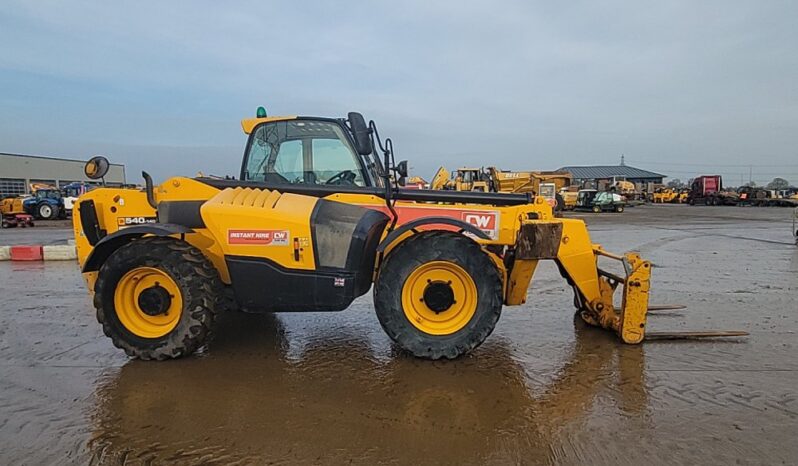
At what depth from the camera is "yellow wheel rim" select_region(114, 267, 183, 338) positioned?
4.07 m

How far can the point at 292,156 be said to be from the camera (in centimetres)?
472

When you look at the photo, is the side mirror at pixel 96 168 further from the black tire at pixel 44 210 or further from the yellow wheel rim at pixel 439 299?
the black tire at pixel 44 210

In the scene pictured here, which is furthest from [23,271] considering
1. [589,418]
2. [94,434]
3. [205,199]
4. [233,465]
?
[589,418]

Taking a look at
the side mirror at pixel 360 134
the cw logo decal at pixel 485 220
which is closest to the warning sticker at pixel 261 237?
the side mirror at pixel 360 134

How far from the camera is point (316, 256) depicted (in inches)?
158

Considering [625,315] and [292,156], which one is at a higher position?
[292,156]

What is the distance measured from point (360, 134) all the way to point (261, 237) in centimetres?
121

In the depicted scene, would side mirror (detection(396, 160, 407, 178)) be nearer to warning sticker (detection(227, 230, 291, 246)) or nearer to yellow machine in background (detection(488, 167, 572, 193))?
warning sticker (detection(227, 230, 291, 246))

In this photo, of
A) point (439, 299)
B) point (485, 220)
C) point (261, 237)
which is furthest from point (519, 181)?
point (261, 237)

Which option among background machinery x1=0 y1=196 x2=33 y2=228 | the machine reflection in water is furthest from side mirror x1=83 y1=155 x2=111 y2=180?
background machinery x1=0 y1=196 x2=33 y2=228

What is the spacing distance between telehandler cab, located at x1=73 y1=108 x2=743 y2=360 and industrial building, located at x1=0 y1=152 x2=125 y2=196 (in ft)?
173

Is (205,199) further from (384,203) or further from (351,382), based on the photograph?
(351,382)

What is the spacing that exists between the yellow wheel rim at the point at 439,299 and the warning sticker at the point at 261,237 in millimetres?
1053

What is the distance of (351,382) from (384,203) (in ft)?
5.13
